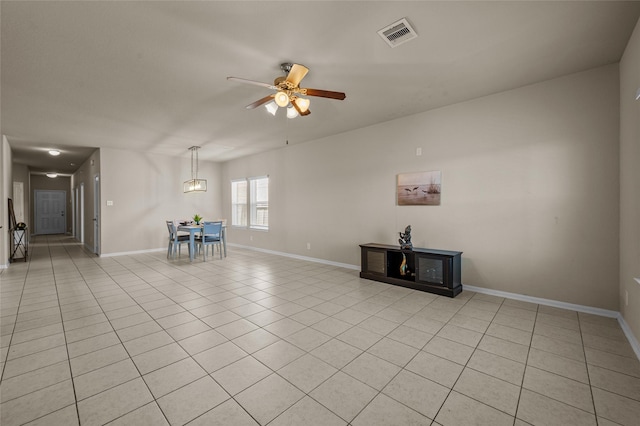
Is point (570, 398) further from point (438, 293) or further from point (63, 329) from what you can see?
point (63, 329)

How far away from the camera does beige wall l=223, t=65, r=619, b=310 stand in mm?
2943

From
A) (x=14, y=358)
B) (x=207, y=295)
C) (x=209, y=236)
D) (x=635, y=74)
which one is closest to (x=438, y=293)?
(x=635, y=74)

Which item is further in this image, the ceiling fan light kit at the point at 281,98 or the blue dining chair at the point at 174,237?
the blue dining chair at the point at 174,237

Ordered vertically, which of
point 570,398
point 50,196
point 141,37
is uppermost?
point 141,37

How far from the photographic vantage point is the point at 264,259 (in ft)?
20.5

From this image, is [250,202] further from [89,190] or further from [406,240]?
[406,240]

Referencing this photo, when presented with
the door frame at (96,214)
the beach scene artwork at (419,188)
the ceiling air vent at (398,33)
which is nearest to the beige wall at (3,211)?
the door frame at (96,214)

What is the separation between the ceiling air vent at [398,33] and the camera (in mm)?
2204

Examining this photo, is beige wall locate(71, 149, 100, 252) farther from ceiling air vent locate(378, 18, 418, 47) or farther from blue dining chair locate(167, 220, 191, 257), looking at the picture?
ceiling air vent locate(378, 18, 418, 47)

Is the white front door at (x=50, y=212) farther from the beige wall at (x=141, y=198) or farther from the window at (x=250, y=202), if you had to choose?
the window at (x=250, y=202)

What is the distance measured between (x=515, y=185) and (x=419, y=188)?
4.00 ft

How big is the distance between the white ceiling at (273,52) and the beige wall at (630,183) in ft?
0.96

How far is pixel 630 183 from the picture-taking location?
2.45m

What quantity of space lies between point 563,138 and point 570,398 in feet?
8.94
